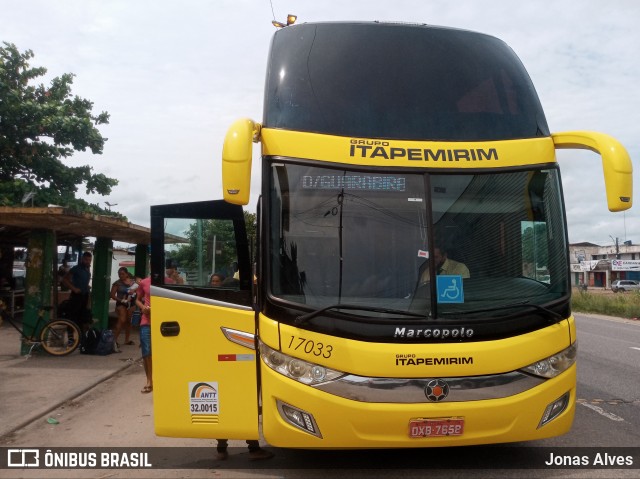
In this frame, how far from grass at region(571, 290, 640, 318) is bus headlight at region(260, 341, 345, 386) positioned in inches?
1268

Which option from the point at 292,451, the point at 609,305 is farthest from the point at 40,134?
the point at 609,305

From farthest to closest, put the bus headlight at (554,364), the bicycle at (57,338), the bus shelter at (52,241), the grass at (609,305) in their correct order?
the grass at (609,305) < the bicycle at (57,338) < the bus shelter at (52,241) < the bus headlight at (554,364)

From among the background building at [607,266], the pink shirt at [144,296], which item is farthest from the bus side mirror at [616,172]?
the background building at [607,266]

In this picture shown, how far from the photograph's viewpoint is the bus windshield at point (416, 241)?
5008mm

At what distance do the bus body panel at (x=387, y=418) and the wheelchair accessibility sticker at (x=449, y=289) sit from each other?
76cm

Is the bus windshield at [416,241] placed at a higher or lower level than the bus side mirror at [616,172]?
lower

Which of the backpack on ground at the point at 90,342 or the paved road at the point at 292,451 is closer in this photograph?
the paved road at the point at 292,451

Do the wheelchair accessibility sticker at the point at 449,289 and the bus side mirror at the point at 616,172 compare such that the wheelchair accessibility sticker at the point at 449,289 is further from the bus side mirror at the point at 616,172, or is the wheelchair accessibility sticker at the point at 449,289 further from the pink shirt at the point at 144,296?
the pink shirt at the point at 144,296

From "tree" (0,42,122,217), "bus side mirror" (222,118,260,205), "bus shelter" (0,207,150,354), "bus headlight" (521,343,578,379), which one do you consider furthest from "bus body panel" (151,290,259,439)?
"tree" (0,42,122,217)

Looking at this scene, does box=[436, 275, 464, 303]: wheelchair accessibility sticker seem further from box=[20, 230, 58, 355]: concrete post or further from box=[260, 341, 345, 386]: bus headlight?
box=[20, 230, 58, 355]: concrete post

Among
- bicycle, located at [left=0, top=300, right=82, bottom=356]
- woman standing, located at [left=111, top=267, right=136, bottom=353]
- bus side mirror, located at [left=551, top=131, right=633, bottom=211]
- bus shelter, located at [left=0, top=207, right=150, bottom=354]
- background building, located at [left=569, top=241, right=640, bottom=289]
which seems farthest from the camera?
background building, located at [left=569, top=241, right=640, bottom=289]

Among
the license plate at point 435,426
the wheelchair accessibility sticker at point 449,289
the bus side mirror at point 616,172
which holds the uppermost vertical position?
the bus side mirror at point 616,172

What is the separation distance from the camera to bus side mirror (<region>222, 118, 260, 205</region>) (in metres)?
5.02

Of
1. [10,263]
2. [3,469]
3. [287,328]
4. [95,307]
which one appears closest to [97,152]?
[10,263]
